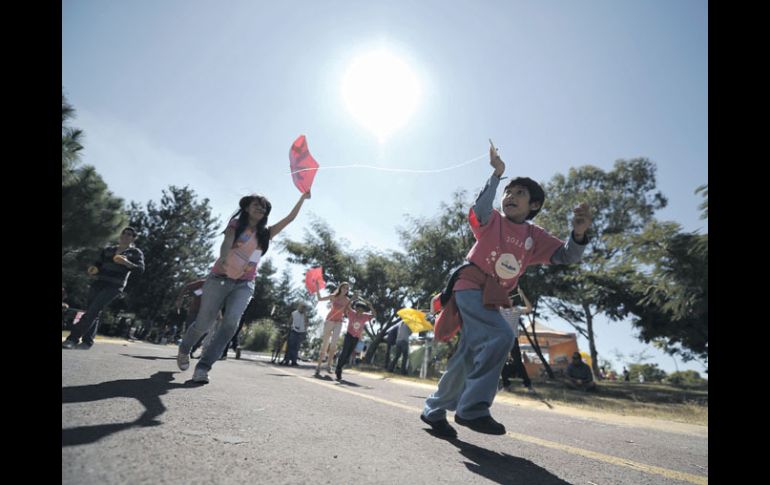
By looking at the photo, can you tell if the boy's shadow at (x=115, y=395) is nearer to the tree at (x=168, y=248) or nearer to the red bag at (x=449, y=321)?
the red bag at (x=449, y=321)

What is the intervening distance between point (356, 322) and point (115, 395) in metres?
7.39

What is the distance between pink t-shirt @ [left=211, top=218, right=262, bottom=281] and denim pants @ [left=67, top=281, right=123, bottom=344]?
291 centimetres

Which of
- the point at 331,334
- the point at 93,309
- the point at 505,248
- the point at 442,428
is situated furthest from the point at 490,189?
the point at 331,334

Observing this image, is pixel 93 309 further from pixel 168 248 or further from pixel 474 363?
pixel 168 248

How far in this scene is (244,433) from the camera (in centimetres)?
178

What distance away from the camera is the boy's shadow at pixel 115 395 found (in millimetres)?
1369

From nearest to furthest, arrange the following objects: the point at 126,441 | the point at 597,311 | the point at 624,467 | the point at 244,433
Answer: the point at 126,441
the point at 244,433
the point at 624,467
the point at 597,311

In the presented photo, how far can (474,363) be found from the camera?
8.08ft

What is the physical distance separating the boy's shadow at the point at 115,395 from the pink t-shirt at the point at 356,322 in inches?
244

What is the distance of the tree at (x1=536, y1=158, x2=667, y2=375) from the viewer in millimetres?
16875

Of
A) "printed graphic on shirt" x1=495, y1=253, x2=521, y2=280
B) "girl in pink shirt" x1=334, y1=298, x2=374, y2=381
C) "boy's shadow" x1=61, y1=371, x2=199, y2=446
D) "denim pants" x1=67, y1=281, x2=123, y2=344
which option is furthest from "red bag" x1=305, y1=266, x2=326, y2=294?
"printed graphic on shirt" x1=495, y1=253, x2=521, y2=280
